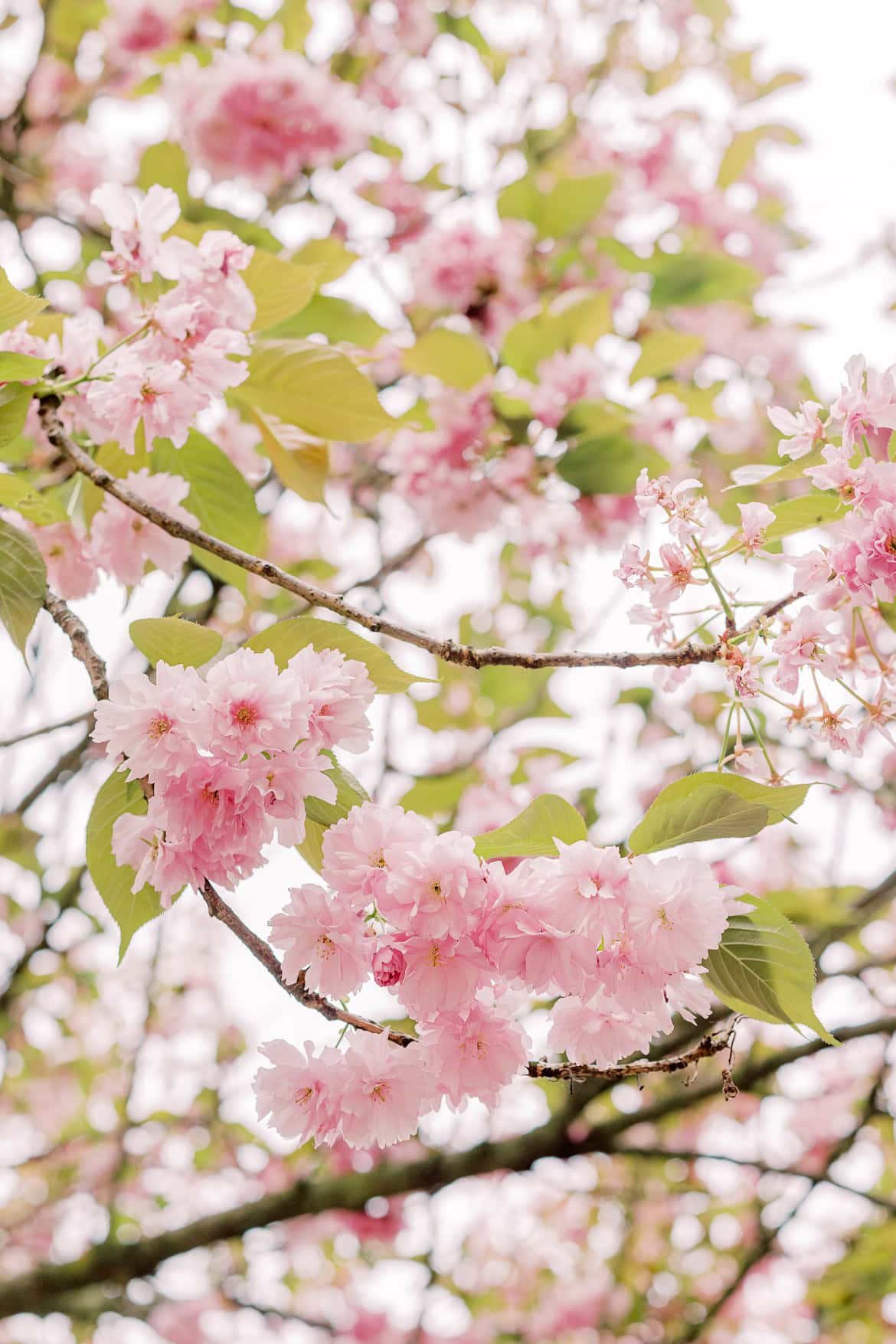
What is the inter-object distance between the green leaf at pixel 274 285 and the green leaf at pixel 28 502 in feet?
1.16

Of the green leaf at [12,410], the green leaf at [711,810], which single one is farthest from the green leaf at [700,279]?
the green leaf at [711,810]

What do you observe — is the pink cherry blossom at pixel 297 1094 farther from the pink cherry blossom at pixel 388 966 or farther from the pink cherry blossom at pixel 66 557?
the pink cherry blossom at pixel 66 557

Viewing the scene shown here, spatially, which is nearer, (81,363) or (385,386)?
(81,363)

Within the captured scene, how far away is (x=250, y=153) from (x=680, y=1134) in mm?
4423

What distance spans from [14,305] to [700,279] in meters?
1.73

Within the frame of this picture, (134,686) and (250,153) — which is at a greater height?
(250,153)

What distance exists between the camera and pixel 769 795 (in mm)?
851

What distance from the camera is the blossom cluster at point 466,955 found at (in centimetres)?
82

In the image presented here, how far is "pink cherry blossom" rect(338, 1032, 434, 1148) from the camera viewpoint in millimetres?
877

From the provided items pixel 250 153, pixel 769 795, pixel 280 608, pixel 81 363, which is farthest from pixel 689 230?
pixel 769 795

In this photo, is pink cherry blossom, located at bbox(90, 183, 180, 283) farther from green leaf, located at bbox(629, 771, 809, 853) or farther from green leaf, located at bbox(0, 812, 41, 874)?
green leaf, located at bbox(0, 812, 41, 874)

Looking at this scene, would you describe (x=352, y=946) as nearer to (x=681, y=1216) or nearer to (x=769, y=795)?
(x=769, y=795)

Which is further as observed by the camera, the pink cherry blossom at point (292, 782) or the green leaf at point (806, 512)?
the green leaf at point (806, 512)

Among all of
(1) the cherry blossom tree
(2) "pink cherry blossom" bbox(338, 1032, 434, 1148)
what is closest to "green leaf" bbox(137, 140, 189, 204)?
(1) the cherry blossom tree
